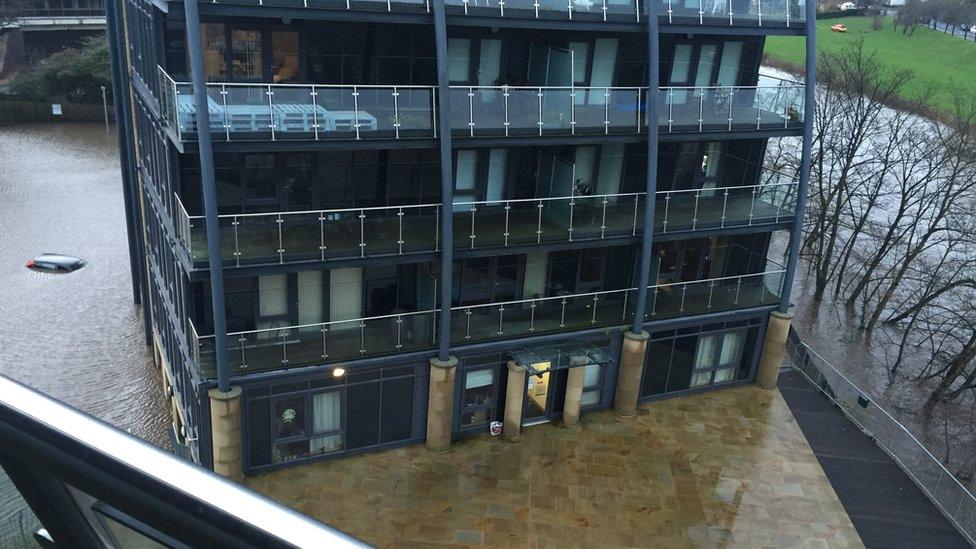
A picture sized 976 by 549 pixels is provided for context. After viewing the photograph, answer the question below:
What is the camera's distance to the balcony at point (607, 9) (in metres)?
15.1

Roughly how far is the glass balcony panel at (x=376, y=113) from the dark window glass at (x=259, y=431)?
19.4 feet

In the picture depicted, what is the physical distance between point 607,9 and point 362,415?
10289 mm

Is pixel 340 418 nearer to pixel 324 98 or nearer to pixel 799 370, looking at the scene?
pixel 324 98

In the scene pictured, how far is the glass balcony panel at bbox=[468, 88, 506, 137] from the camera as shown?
16500 mm

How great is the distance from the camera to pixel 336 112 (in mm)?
15461

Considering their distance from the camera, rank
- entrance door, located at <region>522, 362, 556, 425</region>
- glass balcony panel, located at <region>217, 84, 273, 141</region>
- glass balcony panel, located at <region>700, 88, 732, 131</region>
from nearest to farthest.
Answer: glass balcony panel, located at <region>217, 84, 273, 141</region>, glass balcony panel, located at <region>700, 88, 732, 131</region>, entrance door, located at <region>522, 362, 556, 425</region>

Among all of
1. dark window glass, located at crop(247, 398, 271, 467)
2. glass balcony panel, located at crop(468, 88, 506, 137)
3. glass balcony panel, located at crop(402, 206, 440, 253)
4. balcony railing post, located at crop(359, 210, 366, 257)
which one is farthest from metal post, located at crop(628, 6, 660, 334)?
dark window glass, located at crop(247, 398, 271, 467)

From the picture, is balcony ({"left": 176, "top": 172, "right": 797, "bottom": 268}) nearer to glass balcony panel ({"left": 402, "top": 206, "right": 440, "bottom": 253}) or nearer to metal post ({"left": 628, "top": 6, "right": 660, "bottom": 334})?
glass balcony panel ({"left": 402, "top": 206, "right": 440, "bottom": 253})

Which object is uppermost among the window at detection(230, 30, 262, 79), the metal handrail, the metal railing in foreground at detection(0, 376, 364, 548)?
the metal railing in foreground at detection(0, 376, 364, 548)

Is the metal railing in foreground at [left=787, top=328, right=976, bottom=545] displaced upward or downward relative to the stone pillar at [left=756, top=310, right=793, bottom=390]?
downward

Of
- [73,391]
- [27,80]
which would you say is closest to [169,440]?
[73,391]

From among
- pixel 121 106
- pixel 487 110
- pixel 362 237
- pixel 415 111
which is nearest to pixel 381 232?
pixel 362 237

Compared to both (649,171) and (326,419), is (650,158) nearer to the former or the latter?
(649,171)

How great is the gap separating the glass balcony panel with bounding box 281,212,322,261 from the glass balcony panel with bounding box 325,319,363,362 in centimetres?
172
